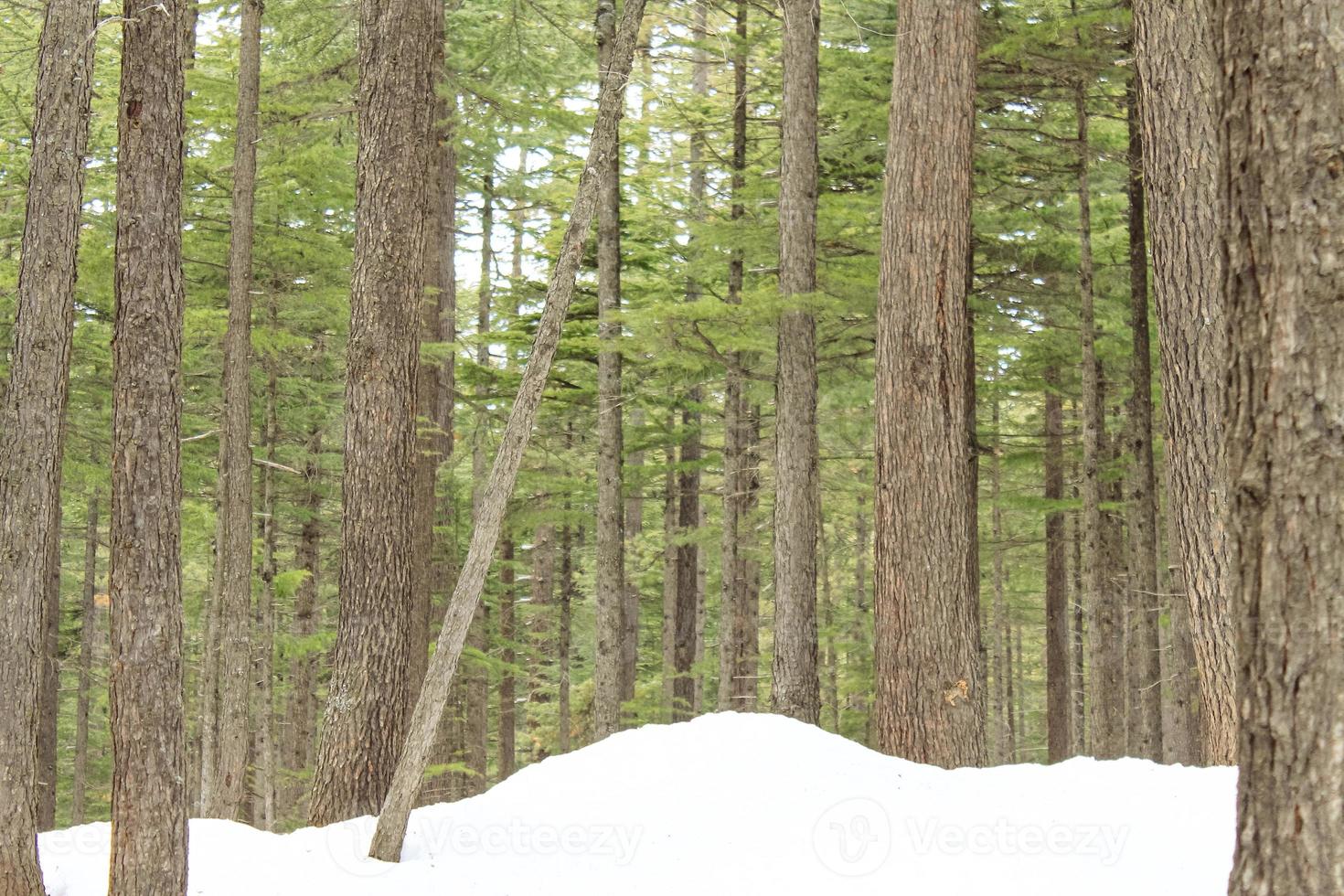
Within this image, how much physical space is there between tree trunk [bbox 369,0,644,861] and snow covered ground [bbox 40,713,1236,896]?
43cm

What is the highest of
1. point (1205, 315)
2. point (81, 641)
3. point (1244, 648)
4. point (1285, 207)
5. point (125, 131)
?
point (125, 131)

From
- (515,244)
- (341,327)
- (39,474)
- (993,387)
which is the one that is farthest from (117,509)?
(515,244)

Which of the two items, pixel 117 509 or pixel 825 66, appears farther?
pixel 825 66

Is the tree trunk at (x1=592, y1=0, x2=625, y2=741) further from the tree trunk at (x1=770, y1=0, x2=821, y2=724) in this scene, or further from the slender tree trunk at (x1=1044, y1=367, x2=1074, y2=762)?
the slender tree trunk at (x1=1044, y1=367, x2=1074, y2=762)

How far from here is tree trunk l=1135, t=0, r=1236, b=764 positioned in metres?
6.36

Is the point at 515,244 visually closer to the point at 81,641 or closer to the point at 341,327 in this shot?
the point at 341,327

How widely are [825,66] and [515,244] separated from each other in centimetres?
1223

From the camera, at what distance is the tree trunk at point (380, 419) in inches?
295

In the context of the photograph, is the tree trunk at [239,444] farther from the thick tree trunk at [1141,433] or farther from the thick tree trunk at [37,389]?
the thick tree trunk at [1141,433]

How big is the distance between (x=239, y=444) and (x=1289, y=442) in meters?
10.1

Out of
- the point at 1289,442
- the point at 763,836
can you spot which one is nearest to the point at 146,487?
the point at 763,836

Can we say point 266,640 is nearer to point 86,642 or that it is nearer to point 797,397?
point 797,397

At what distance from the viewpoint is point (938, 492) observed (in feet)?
26.9

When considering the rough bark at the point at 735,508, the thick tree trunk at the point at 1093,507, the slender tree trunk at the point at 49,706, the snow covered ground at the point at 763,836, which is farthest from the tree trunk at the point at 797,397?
the slender tree trunk at the point at 49,706
